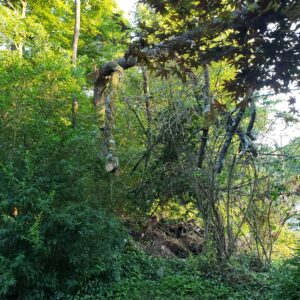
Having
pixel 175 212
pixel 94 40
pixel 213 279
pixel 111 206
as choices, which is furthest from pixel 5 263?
pixel 94 40

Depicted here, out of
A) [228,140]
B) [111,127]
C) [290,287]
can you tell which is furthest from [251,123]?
[111,127]

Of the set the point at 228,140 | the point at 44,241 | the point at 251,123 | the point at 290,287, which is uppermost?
the point at 251,123

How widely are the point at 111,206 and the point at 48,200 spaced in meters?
1.49

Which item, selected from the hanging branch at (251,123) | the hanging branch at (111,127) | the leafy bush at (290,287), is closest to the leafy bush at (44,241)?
the hanging branch at (111,127)

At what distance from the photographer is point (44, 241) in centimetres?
413

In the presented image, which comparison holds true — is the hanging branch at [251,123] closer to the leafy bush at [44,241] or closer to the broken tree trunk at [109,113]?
the broken tree trunk at [109,113]

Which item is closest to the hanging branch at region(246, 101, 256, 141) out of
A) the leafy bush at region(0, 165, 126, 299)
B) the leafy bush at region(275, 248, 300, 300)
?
the leafy bush at region(275, 248, 300, 300)

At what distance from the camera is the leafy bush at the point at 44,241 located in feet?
13.1

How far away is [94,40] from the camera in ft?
41.5

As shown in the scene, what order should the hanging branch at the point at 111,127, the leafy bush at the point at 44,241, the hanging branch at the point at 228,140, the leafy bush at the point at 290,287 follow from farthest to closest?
the hanging branch at the point at 111,127 < the hanging branch at the point at 228,140 < the leafy bush at the point at 44,241 < the leafy bush at the point at 290,287

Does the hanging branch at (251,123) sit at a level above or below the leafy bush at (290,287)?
above

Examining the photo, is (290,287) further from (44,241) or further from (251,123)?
(44,241)

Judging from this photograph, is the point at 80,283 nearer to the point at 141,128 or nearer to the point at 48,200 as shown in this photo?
the point at 48,200

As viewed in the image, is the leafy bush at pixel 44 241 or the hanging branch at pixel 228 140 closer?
the leafy bush at pixel 44 241
